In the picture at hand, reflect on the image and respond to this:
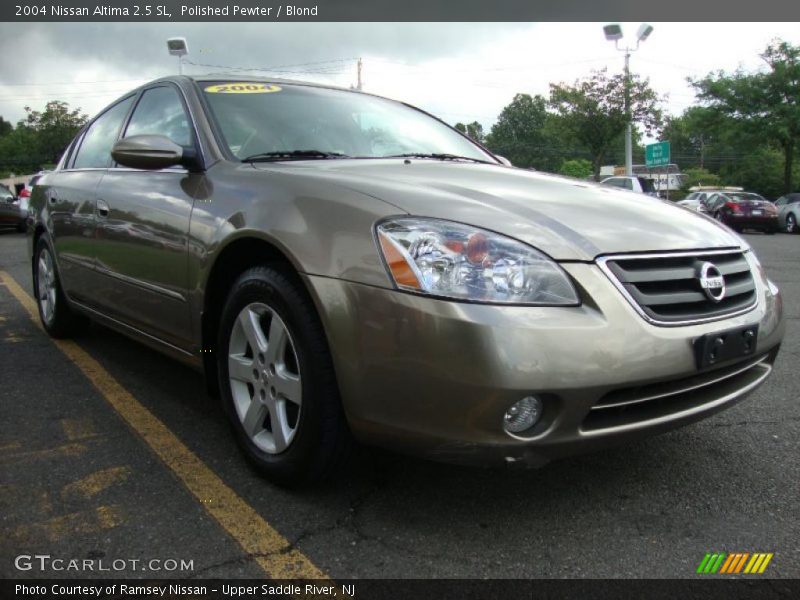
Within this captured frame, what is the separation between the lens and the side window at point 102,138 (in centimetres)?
384

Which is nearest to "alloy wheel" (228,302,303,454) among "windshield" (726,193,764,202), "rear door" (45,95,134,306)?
"rear door" (45,95,134,306)

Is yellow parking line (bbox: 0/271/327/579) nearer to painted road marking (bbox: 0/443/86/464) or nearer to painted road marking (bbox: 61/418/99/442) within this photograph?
painted road marking (bbox: 61/418/99/442)

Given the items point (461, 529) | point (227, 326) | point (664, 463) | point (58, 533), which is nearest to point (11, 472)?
point (58, 533)

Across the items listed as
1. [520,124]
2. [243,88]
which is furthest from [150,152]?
[520,124]

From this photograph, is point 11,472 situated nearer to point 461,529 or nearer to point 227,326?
point 227,326

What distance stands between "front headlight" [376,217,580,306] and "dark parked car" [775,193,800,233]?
2225 centimetres

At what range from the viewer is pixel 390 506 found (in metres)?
2.26

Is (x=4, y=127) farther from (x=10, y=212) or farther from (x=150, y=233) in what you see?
(x=150, y=233)

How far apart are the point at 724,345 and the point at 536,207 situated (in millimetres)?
727

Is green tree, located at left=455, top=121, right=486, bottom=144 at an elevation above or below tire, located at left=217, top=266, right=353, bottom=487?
above

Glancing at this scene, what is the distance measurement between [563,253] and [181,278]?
1578 millimetres

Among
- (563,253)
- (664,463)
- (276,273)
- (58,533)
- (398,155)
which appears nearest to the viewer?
(563,253)

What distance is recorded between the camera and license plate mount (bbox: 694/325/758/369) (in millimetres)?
2012

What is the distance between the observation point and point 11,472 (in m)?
2.53
